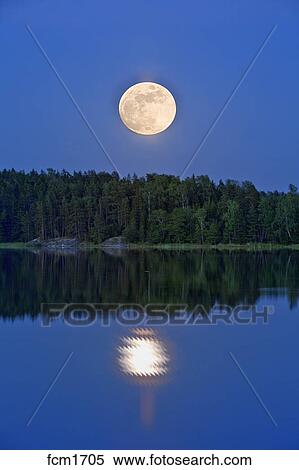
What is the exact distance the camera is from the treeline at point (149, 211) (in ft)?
158

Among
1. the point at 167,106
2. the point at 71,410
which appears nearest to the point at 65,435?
the point at 71,410

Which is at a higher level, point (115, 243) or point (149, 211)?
point (149, 211)

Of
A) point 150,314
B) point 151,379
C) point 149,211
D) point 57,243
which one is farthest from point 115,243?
point 151,379

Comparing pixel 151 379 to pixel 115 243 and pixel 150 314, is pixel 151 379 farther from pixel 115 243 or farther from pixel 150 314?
pixel 115 243

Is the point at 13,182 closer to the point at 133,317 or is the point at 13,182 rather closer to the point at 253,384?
the point at 133,317

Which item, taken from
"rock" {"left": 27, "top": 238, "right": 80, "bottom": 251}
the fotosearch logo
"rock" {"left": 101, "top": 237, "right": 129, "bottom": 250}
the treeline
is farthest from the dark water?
"rock" {"left": 27, "top": 238, "right": 80, "bottom": 251}

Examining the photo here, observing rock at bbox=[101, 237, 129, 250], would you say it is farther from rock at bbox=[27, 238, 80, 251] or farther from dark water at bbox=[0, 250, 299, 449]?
dark water at bbox=[0, 250, 299, 449]

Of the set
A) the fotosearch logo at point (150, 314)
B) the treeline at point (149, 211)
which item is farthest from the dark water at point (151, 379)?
the treeline at point (149, 211)

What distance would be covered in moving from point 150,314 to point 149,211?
3672 cm

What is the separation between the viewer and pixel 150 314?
13.5m

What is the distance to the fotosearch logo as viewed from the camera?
12727mm

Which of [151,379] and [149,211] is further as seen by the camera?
[149,211]

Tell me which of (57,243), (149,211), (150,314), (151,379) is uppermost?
(149,211)

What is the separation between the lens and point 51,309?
14570 millimetres
